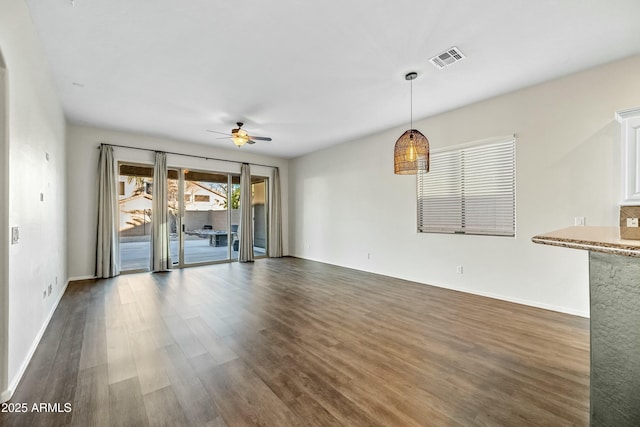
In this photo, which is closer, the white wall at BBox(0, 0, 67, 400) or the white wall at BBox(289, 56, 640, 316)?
the white wall at BBox(0, 0, 67, 400)

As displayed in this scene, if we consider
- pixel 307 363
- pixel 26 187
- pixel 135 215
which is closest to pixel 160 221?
pixel 135 215

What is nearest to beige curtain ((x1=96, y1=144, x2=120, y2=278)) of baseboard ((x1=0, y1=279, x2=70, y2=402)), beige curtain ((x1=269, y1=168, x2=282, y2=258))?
baseboard ((x1=0, y1=279, x2=70, y2=402))

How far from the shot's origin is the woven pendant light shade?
3303 mm

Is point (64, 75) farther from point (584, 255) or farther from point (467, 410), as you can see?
point (584, 255)

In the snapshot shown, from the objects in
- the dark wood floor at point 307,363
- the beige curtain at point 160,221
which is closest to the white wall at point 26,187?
the dark wood floor at point 307,363

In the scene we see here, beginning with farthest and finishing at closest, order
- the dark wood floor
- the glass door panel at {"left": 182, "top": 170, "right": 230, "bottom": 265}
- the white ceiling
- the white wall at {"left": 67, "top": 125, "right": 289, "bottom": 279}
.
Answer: the glass door panel at {"left": 182, "top": 170, "right": 230, "bottom": 265} < the white wall at {"left": 67, "top": 125, "right": 289, "bottom": 279} < the white ceiling < the dark wood floor

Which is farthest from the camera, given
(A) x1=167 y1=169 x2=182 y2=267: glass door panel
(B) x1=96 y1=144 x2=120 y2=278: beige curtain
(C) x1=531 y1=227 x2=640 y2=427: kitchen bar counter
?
(A) x1=167 y1=169 x2=182 y2=267: glass door panel

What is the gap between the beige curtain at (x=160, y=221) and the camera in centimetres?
600

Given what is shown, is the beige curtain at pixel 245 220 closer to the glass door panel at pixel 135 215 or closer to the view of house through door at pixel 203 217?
the view of house through door at pixel 203 217

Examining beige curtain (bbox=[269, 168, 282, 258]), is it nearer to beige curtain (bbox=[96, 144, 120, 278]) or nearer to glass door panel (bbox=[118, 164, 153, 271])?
glass door panel (bbox=[118, 164, 153, 271])

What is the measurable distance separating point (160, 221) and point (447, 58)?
6.08 m

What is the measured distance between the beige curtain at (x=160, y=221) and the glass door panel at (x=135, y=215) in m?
0.16

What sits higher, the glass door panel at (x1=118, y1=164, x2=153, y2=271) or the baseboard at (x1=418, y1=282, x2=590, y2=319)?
the glass door panel at (x1=118, y1=164, x2=153, y2=271)

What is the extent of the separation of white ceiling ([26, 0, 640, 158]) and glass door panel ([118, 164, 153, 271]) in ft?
5.44
